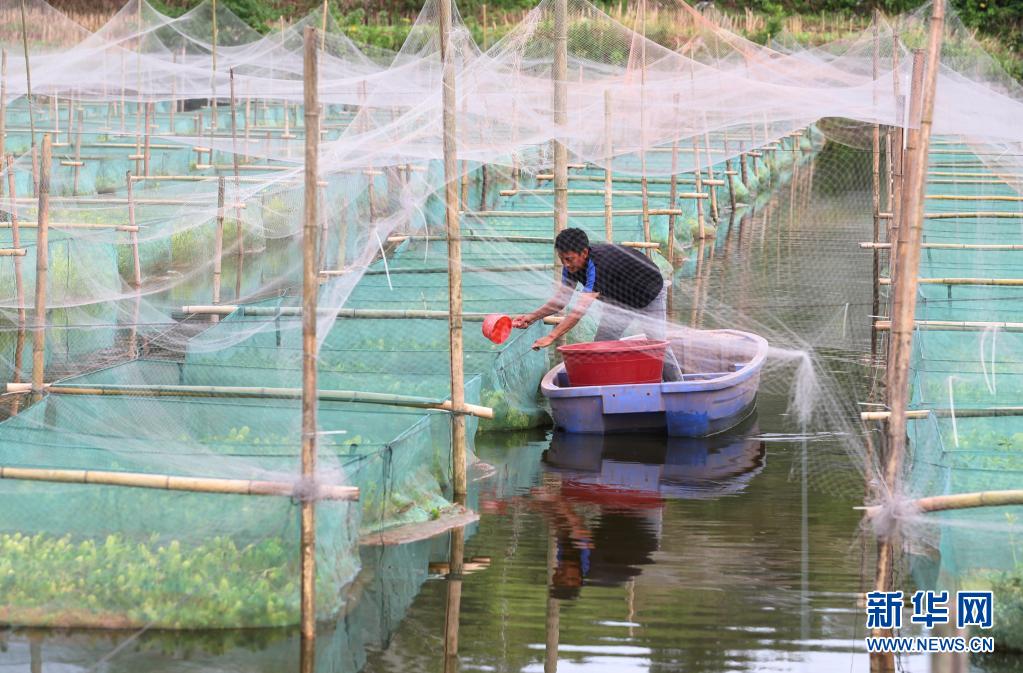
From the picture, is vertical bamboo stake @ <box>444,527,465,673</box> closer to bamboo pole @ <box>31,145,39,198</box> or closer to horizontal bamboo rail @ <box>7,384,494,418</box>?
horizontal bamboo rail @ <box>7,384,494,418</box>

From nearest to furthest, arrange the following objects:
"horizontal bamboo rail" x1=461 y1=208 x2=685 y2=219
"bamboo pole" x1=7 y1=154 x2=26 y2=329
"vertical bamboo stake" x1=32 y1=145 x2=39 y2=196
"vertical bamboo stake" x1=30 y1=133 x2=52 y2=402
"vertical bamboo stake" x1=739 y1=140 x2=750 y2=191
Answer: "vertical bamboo stake" x1=30 y1=133 x2=52 y2=402, "bamboo pole" x1=7 y1=154 x2=26 y2=329, "vertical bamboo stake" x1=32 y1=145 x2=39 y2=196, "horizontal bamboo rail" x1=461 y1=208 x2=685 y2=219, "vertical bamboo stake" x1=739 y1=140 x2=750 y2=191

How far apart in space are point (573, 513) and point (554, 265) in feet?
8.31

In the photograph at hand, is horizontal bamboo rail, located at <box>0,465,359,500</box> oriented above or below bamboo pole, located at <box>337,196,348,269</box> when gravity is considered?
below

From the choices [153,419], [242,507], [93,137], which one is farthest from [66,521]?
[93,137]

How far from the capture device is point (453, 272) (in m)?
6.97

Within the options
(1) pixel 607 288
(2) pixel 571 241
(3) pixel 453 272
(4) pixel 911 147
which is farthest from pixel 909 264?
(1) pixel 607 288

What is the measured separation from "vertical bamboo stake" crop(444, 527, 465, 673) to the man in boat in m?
1.54

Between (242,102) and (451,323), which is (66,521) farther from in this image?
(242,102)

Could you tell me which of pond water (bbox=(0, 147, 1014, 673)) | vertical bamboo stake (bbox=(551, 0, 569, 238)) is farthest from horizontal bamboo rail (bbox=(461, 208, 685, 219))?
vertical bamboo stake (bbox=(551, 0, 569, 238))

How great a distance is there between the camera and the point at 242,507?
5.29 metres

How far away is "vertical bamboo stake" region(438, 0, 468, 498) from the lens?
22.7ft

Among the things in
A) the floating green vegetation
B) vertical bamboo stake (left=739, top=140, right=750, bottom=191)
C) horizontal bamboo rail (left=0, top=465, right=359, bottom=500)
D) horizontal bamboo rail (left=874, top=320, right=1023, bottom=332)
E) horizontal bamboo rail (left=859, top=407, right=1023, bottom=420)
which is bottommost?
the floating green vegetation

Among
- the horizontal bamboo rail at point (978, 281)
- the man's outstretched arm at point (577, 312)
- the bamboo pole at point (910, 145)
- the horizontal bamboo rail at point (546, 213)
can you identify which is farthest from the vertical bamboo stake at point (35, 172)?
the bamboo pole at point (910, 145)

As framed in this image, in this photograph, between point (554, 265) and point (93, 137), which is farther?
point (93, 137)
